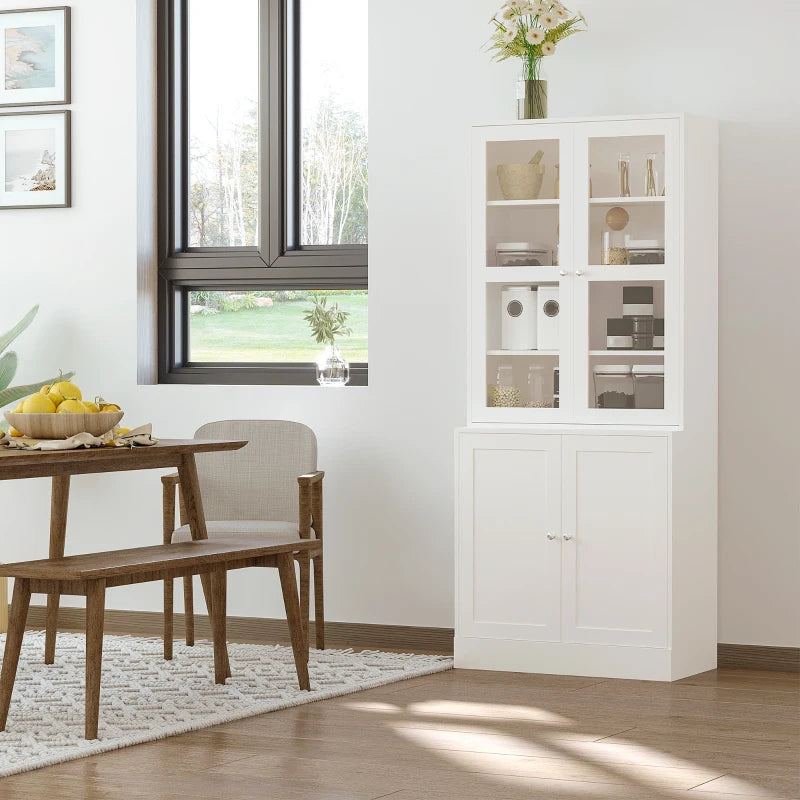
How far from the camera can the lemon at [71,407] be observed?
3.88 metres

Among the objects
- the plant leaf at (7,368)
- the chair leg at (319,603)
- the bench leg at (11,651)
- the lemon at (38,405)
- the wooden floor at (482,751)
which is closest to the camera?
the wooden floor at (482,751)

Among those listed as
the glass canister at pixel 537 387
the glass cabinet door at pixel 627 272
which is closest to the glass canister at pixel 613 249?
the glass cabinet door at pixel 627 272

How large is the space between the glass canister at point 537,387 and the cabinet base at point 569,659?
795 mm

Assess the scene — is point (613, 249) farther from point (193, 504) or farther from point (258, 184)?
point (258, 184)

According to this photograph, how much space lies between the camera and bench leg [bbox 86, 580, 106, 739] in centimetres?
366

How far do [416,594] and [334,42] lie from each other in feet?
7.26

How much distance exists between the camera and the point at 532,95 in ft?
15.8

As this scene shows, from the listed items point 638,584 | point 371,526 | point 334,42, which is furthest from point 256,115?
point 638,584

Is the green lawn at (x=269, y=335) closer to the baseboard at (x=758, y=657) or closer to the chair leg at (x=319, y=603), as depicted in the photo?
the chair leg at (x=319, y=603)

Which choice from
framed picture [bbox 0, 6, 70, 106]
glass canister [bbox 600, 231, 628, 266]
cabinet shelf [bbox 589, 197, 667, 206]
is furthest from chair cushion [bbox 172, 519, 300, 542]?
framed picture [bbox 0, 6, 70, 106]

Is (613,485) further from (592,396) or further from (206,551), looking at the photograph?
(206,551)

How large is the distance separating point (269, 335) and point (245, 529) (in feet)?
3.74

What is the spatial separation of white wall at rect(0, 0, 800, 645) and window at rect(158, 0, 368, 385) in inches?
8.8

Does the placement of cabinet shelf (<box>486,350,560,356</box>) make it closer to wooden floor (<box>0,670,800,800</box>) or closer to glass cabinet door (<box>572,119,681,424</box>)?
glass cabinet door (<box>572,119,681,424</box>)
